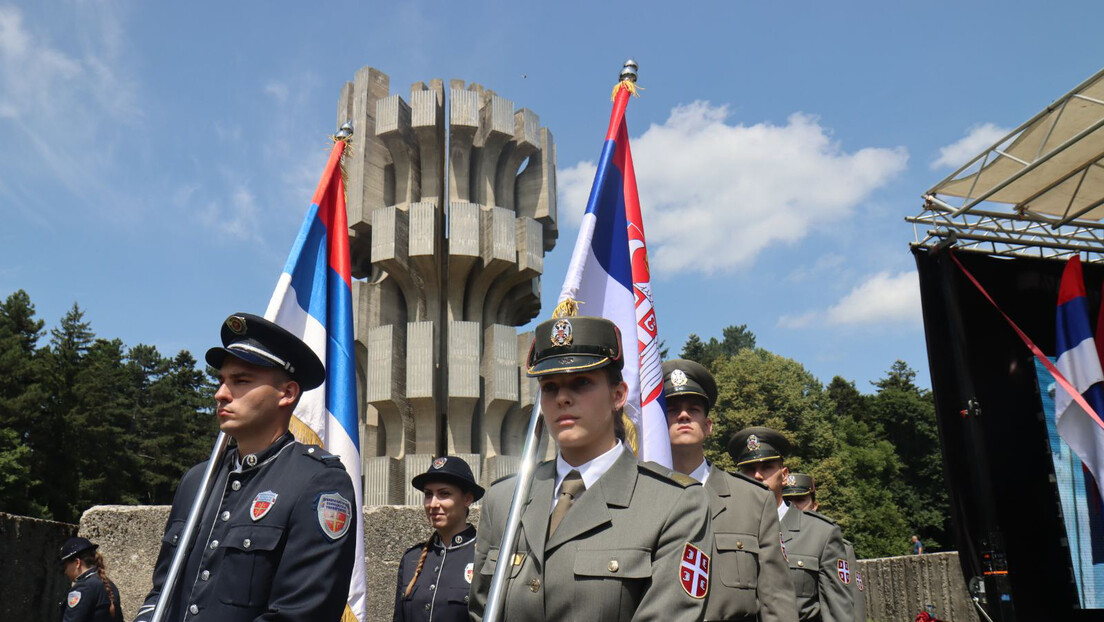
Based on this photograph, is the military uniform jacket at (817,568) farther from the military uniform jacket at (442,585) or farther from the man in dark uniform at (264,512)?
the man in dark uniform at (264,512)

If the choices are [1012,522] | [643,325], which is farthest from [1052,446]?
[643,325]

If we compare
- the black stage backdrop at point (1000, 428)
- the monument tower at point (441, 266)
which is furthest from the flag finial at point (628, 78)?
the monument tower at point (441, 266)

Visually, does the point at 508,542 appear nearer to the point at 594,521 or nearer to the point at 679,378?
the point at 594,521

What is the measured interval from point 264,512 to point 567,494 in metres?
0.91

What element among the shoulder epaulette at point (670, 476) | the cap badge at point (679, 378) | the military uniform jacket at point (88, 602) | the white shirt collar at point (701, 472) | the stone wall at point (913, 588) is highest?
the cap badge at point (679, 378)

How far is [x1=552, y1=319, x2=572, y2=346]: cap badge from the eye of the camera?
7.65ft

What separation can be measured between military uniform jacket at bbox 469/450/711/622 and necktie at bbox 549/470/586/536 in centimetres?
2

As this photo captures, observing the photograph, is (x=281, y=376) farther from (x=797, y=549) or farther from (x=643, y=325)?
(x=797, y=549)

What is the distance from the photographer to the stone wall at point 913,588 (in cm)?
1307

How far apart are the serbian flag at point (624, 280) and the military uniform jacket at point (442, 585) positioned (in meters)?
1.16

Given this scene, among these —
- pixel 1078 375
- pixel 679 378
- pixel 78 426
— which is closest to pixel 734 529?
pixel 679 378

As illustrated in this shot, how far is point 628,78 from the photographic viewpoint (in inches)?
182

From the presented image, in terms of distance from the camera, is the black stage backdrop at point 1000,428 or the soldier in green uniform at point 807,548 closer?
the soldier in green uniform at point 807,548

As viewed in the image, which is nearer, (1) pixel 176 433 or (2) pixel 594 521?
(2) pixel 594 521
